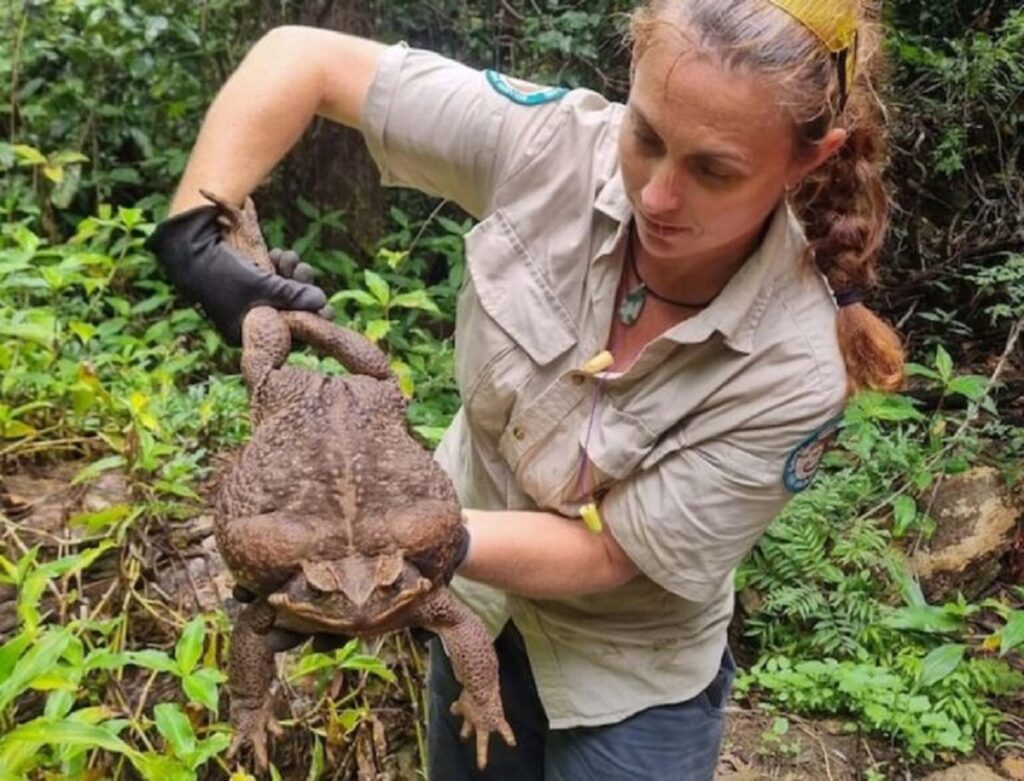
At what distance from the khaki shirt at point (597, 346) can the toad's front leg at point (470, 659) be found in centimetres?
31

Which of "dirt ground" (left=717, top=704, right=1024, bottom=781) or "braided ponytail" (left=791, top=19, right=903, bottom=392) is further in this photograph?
"dirt ground" (left=717, top=704, right=1024, bottom=781)

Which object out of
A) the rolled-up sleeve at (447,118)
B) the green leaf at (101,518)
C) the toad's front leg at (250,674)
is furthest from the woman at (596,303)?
the green leaf at (101,518)

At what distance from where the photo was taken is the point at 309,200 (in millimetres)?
5258

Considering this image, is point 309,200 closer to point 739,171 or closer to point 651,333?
point 651,333

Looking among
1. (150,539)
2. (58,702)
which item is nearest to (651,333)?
(58,702)

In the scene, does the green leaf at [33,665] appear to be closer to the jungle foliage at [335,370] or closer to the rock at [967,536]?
the jungle foliage at [335,370]

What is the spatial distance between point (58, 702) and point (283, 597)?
0.91 m

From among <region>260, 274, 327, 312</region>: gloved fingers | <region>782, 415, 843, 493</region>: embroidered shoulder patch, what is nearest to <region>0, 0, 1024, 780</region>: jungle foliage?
<region>260, 274, 327, 312</region>: gloved fingers

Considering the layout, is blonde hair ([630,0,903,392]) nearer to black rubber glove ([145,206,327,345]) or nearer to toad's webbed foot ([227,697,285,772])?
black rubber glove ([145,206,327,345])

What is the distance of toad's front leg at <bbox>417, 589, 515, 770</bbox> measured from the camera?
6.49 ft

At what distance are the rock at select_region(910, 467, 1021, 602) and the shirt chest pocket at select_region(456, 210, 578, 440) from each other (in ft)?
9.46

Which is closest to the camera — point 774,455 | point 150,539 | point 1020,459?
point 774,455

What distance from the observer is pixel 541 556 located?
2.07 meters

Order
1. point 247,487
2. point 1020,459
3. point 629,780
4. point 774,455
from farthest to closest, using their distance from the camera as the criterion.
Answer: point 1020,459
point 629,780
point 774,455
point 247,487
